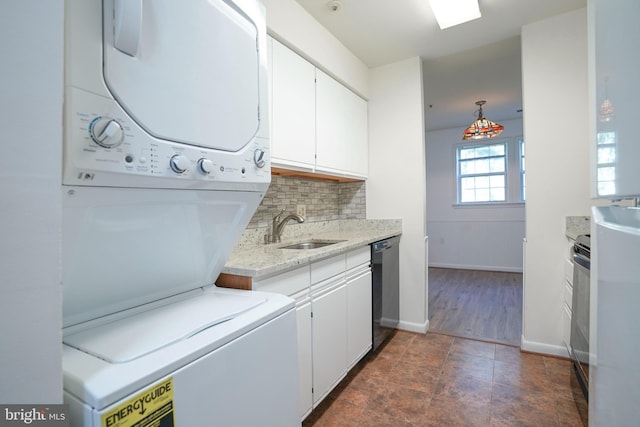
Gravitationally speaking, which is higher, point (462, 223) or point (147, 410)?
point (462, 223)

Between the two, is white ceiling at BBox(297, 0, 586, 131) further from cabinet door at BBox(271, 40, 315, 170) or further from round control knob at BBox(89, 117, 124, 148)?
round control knob at BBox(89, 117, 124, 148)

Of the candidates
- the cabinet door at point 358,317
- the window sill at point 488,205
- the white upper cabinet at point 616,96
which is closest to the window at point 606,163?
the white upper cabinet at point 616,96

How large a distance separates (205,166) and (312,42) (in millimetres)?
1602

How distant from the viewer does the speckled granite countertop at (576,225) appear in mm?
2074

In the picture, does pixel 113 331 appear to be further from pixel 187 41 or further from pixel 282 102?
pixel 282 102

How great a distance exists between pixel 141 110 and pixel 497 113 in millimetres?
5222

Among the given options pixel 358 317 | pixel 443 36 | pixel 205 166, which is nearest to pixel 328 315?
pixel 358 317

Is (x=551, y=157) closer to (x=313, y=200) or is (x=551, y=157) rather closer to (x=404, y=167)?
(x=404, y=167)

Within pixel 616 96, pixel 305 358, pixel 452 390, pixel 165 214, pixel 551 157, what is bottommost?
pixel 452 390

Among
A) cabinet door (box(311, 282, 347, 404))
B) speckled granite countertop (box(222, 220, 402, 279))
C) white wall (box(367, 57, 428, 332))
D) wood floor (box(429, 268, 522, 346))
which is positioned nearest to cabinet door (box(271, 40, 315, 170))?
speckled granite countertop (box(222, 220, 402, 279))

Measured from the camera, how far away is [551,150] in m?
2.24

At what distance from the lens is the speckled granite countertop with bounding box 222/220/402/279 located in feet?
4.32

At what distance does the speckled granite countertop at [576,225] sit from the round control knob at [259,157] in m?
2.11

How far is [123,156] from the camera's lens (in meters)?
0.71
